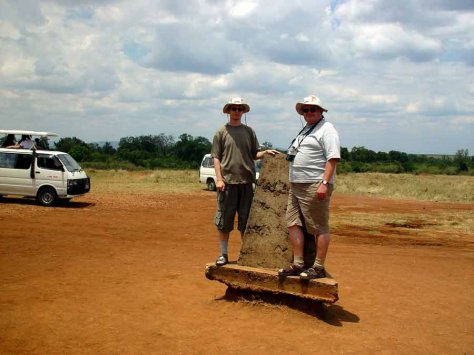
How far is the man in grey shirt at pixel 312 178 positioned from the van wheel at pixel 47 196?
1280 centimetres

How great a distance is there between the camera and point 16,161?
16500 mm

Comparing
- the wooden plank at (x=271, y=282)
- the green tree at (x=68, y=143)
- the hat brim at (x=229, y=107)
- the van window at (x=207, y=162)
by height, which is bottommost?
the wooden plank at (x=271, y=282)

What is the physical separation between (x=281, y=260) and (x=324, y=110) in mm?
1794

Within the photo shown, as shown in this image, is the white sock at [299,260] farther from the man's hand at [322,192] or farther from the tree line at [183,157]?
the tree line at [183,157]

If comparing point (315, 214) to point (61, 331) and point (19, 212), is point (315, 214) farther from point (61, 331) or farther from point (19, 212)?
point (19, 212)

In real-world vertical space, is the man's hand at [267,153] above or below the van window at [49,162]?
above

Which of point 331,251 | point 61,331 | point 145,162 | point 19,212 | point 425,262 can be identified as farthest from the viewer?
point 145,162

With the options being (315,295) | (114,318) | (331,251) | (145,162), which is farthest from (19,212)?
(145,162)

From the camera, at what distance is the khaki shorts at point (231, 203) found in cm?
604

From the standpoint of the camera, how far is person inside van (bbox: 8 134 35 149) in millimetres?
16922

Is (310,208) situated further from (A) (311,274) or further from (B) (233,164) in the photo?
(B) (233,164)

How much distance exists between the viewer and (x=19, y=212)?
48.3 feet

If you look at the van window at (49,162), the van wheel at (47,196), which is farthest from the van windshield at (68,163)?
the van wheel at (47,196)

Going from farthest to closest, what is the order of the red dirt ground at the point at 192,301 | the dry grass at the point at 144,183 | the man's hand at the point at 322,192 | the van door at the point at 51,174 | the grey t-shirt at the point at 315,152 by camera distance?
the dry grass at the point at 144,183 → the van door at the point at 51,174 → the grey t-shirt at the point at 315,152 → the man's hand at the point at 322,192 → the red dirt ground at the point at 192,301
